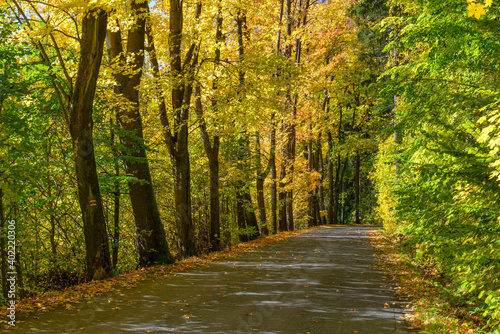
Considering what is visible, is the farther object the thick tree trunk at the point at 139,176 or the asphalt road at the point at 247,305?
the thick tree trunk at the point at 139,176

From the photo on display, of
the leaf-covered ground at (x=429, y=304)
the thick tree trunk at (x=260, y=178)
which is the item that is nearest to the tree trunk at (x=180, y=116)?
the thick tree trunk at (x=260, y=178)

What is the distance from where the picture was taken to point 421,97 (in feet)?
25.2

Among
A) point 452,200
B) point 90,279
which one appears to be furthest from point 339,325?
point 90,279

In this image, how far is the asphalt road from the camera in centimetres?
602

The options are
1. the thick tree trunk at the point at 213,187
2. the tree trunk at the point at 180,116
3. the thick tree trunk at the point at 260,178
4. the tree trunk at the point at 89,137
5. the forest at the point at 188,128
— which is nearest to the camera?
the forest at the point at 188,128

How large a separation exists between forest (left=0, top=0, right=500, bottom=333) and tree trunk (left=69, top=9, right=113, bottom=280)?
0.03 meters

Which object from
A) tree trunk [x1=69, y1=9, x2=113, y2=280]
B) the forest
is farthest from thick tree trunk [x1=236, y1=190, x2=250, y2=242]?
tree trunk [x1=69, y1=9, x2=113, y2=280]

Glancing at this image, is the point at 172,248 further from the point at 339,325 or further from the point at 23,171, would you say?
the point at 339,325

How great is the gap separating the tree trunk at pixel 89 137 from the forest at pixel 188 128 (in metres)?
0.03

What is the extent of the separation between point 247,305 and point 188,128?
362 inches

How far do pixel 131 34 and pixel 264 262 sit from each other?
8192 mm

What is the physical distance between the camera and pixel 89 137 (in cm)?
898

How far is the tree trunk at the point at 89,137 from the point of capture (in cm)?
884

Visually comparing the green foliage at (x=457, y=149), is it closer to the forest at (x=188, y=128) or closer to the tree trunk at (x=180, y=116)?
the forest at (x=188, y=128)
